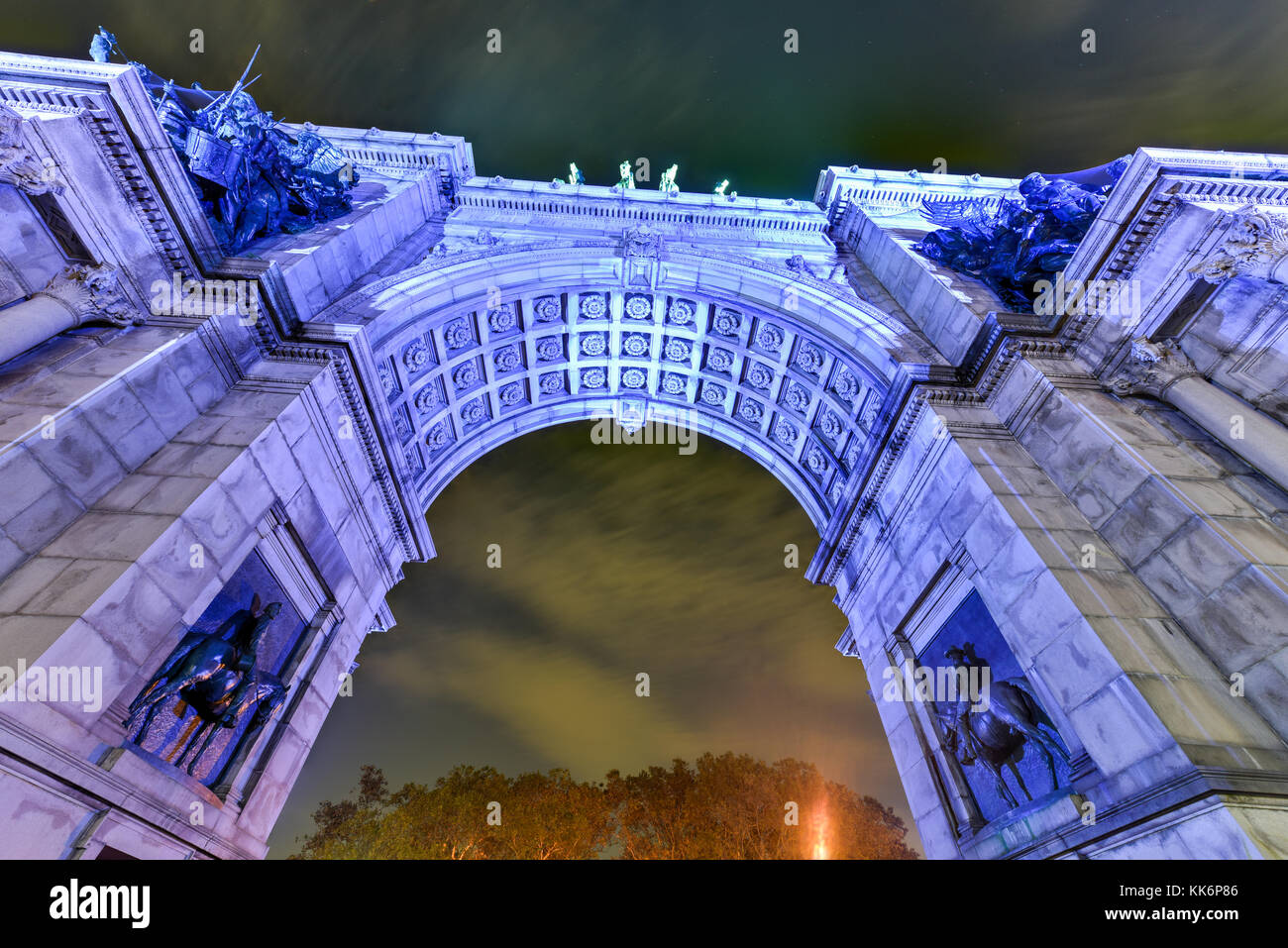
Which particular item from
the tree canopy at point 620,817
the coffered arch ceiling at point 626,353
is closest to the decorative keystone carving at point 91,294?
the coffered arch ceiling at point 626,353

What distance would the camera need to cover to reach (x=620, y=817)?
30.8 metres

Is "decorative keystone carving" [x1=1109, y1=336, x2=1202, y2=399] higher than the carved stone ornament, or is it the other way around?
the carved stone ornament

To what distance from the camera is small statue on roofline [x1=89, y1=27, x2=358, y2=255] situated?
10734 mm

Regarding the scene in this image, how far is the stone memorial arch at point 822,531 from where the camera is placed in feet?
20.6

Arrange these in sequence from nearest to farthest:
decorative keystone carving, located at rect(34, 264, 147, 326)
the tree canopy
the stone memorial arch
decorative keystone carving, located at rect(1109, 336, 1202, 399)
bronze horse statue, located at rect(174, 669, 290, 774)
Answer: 1. the stone memorial arch
2. bronze horse statue, located at rect(174, 669, 290, 774)
3. decorative keystone carving, located at rect(34, 264, 147, 326)
4. decorative keystone carving, located at rect(1109, 336, 1202, 399)
5. the tree canopy

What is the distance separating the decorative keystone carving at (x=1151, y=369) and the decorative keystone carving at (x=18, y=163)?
17.8 meters

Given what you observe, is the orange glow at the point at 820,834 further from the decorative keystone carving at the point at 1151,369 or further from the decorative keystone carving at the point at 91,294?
the decorative keystone carving at the point at 91,294

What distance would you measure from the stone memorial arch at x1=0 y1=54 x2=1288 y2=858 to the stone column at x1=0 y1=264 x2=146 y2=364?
2.1 inches

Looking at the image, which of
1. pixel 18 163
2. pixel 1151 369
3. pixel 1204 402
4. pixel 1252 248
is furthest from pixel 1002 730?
pixel 18 163

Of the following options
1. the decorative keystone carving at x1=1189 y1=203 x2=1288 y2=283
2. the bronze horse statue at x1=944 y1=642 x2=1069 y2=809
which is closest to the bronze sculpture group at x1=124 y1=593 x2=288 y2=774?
the bronze horse statue at x1=944 y1=642 x2=1069 y2=809

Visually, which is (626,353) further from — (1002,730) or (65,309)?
(1002,730)

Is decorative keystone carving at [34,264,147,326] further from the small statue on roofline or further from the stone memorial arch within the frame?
the small statue on roofline

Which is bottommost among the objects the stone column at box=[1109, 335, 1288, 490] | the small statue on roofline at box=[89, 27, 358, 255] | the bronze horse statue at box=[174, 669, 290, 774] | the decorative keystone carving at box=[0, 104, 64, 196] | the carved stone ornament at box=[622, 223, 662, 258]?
the bronze horse statue at box=[174, 669, 290, 774]

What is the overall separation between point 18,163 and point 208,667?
312 inches
